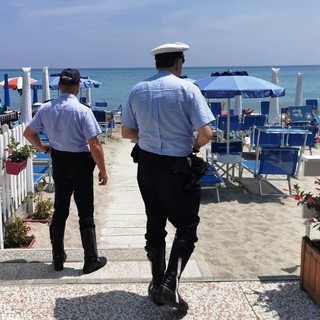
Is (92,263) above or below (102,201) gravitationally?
above

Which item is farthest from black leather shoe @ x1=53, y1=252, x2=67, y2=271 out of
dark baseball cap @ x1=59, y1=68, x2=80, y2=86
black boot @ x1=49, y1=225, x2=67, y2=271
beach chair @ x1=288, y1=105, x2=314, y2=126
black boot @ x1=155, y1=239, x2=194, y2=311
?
beach chair @ x1=288, y1=105, x2=314, y2=126

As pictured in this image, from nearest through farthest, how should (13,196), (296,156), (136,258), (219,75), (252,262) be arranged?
1. (136,258)
2. (252,262)
3. (13,196)
4. (296,156)
5. (219,75)

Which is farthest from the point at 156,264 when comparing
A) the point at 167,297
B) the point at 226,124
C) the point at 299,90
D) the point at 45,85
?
the point at 299,90

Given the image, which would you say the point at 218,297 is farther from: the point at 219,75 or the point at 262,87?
the point at 219,75

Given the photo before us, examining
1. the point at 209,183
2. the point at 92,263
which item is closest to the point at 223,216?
the point at 209,183

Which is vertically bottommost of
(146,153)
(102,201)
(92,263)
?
(102,201)

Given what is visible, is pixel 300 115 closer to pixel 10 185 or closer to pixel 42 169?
pixel 42 169

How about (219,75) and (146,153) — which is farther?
(219,75)

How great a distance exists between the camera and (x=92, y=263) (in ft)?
11.8

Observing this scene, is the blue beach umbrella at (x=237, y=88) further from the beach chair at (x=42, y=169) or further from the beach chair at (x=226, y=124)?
the beach chair at (x=226, y=124)

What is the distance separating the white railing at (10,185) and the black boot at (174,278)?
2.17 meters

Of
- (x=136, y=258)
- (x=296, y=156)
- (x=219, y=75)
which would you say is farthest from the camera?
(x=219, y=75)

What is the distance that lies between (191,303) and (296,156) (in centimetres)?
471

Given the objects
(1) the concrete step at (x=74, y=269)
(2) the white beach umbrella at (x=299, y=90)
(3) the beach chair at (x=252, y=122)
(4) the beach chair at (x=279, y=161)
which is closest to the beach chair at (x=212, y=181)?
(4) the beach chair at (x=279, y=161)
